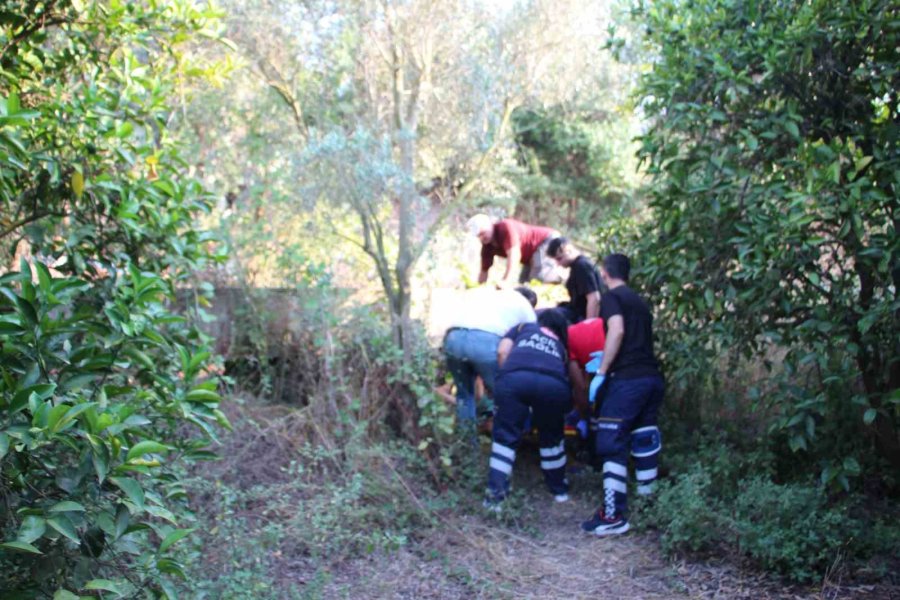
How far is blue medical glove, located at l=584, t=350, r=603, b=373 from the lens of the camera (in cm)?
718

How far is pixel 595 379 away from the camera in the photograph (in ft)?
22.9

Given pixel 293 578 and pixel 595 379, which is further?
pixel 595 379

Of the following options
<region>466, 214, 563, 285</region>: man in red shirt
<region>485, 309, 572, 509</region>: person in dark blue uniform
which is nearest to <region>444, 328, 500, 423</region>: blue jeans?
<region>485, 309, 572, 509</region>: person in dark blue uniform

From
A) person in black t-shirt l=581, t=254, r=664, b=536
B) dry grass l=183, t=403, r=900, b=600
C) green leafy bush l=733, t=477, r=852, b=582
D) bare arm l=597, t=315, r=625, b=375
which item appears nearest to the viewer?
green leafy bush l=733, t=477, r=852, b=582

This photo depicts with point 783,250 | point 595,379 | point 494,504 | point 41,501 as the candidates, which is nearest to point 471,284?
point 595,379

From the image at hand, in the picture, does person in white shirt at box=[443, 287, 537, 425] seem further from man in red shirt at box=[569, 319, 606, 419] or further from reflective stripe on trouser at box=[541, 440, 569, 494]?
reflective stripe on trouser at box=[541, 440, 569, 494]

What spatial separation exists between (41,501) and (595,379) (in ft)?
15.0

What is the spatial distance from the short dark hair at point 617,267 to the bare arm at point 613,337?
373 mm

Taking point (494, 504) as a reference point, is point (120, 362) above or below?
above

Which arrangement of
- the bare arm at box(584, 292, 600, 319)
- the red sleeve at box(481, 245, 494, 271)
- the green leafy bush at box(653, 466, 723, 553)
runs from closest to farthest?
the green leafy bush at box(653, 466, 723, 553)
the bare arm at box(584, 292, 600, 319)
the red sleeve at box(481, 245, 494, 271)

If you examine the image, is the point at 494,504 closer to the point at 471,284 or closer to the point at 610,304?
the point at 610,304

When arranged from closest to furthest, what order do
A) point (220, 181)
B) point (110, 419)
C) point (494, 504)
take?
1. point (110, 419)
2. point (494, 504)
3. point (220, 181)

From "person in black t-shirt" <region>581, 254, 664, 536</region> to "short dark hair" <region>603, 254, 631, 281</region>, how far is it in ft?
0.14

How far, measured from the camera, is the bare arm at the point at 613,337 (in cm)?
640
